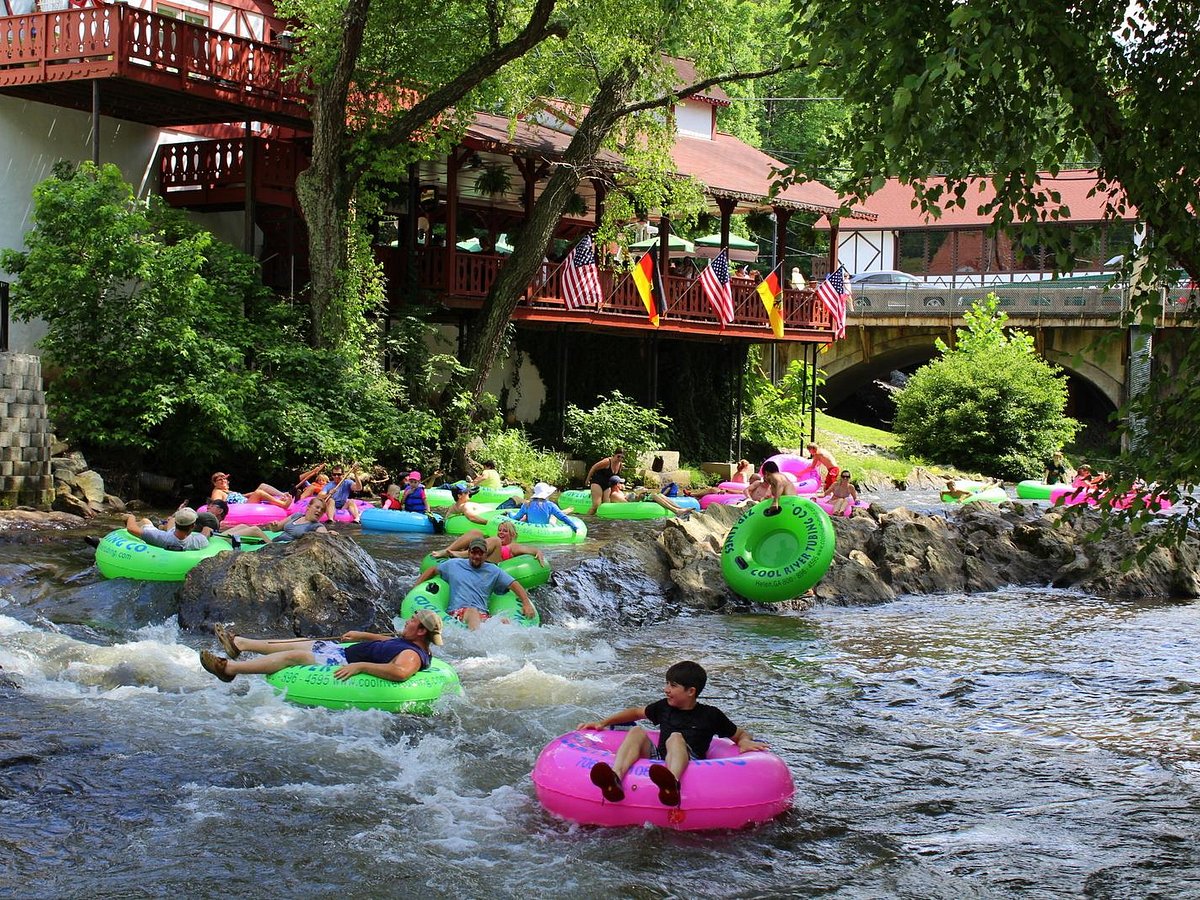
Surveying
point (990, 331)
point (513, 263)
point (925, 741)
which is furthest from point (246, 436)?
point (990, 331)

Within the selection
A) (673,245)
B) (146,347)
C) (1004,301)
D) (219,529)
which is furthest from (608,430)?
(1004,301)

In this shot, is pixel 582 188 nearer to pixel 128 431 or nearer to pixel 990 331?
pixel 990 331

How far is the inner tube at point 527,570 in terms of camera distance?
1445 centimetres

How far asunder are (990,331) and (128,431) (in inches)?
955

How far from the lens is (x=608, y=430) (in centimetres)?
2709

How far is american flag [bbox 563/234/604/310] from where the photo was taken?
25328 millimetres

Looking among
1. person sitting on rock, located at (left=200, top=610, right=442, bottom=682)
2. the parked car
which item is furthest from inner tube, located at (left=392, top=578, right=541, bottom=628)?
the parked car

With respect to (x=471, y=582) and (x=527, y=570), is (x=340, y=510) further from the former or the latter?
(x=471, y=582)

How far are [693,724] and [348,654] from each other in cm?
317

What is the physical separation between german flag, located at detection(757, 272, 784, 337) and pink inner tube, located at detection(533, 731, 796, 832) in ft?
73.9

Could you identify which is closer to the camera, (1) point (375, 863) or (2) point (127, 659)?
(1) point (375, 863)

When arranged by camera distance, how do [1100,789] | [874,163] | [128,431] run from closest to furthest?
[874,163] < [1100,789] < [128,431]

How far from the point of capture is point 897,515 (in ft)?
64.9

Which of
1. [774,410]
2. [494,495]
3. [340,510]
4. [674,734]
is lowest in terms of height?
[674,734]
